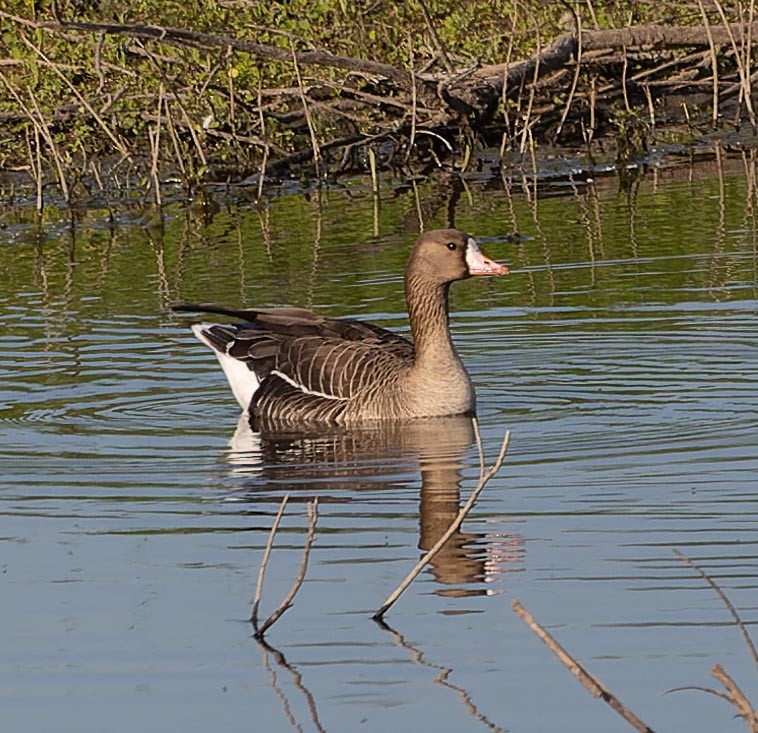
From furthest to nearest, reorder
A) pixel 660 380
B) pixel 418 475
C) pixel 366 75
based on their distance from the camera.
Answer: pixel 366 75
pixel 660 380
pixel 418 475

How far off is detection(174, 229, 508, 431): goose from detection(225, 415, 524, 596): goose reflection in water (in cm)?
12

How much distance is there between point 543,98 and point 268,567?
1547 centimetres

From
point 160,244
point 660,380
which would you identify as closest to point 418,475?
point 660,380

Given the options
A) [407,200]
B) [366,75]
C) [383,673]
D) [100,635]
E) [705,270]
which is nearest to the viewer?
[383,673]

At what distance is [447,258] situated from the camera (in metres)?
10.1

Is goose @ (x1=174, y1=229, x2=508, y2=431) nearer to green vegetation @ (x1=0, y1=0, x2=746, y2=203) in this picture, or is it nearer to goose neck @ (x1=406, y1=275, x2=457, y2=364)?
goose neck @ (x1=406, y1=275, x2=457, y2=364)

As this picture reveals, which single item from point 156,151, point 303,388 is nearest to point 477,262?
point 303,388

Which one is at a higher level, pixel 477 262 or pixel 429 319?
pixel 477 262

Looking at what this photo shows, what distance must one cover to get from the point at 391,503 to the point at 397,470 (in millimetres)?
780

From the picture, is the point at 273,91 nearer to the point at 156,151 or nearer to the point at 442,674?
the point at 156,151

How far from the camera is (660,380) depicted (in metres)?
10.1

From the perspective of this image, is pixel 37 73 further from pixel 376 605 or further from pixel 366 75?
pixel 376 605

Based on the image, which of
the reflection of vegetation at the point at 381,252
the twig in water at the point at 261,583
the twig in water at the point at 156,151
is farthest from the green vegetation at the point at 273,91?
the twig in water at the point at 261,583

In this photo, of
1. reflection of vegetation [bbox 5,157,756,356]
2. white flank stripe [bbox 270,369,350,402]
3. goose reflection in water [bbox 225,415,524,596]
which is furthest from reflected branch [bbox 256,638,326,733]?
reflection of vegetation [bbox 5,157,756,356]
